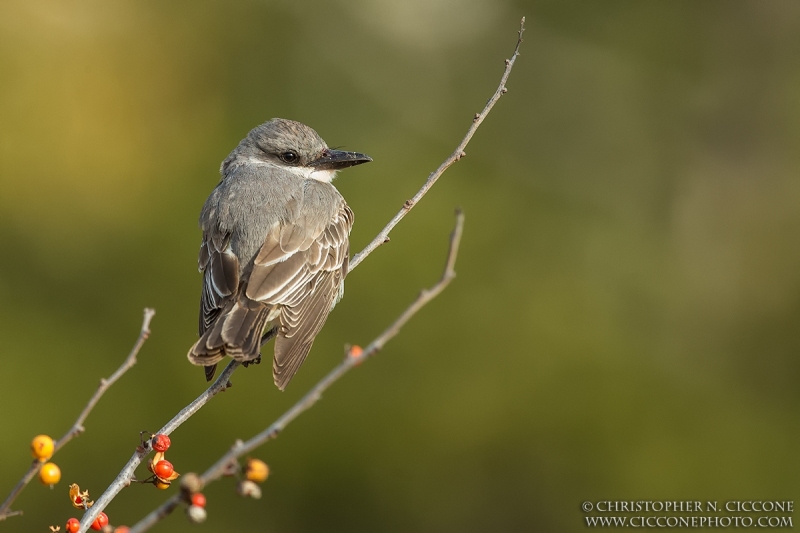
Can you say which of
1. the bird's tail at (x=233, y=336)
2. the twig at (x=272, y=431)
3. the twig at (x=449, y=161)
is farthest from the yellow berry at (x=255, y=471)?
the twig at (x=449, y=161)

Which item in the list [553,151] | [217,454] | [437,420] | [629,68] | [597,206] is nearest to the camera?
[217,454]

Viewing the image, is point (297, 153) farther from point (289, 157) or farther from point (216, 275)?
point (216, 275)

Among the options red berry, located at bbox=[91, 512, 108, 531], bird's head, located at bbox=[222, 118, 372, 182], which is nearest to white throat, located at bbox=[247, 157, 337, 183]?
bird's head, located at bbox=[222, 118, 372, 182]

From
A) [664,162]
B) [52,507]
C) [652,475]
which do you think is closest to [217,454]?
[52,507]

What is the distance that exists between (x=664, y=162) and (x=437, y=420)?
8462mm

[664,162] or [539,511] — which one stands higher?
[664,162]

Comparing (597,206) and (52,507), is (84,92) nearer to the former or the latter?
(52,507)

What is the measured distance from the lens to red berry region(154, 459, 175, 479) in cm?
348

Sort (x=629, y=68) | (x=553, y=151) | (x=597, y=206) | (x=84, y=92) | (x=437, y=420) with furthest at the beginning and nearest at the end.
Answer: (x=629, y=68) < (x=553, y=151) < (x=597, y=206) < (x=84, y=92) < (x=437, y=420)

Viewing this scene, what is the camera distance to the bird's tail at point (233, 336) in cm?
432

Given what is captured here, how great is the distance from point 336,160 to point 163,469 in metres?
2.86

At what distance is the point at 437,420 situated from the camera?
31.3 ft

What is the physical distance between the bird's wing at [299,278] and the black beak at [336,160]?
1.18 feet

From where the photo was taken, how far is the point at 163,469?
348cm
